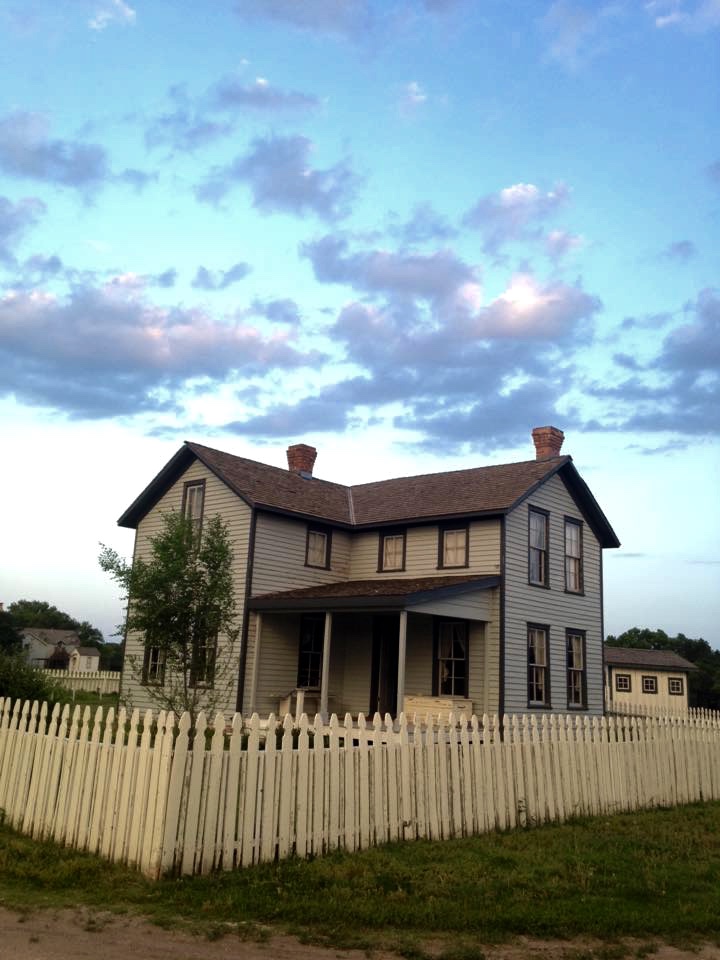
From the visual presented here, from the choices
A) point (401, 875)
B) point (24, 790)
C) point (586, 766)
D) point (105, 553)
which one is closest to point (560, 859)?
point (401, 875)

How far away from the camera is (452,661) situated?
23016mm

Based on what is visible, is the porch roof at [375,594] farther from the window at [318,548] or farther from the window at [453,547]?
the window at [318,548]

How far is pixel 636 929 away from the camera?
21.7 feet

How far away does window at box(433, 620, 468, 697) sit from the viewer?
2286 cm

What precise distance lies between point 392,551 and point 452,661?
3.75 m

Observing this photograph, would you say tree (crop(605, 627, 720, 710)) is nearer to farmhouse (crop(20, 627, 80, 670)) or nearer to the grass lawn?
farmhouse (crop(20, 627, 80, 670))

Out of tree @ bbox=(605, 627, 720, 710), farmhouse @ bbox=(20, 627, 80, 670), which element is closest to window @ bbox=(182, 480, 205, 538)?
tree @ bbox=(605, 627, 720, 710)

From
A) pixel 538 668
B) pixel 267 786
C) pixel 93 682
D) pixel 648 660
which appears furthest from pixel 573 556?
pixel 648 660

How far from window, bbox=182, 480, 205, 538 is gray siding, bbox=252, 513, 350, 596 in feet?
7.89

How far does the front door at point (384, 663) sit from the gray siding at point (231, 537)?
151 inches

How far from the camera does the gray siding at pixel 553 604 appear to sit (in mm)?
22750

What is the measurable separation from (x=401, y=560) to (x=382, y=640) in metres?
2.30

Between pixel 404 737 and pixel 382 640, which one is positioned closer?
pixel 404 737

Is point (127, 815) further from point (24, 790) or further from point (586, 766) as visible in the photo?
point (586, 766)
